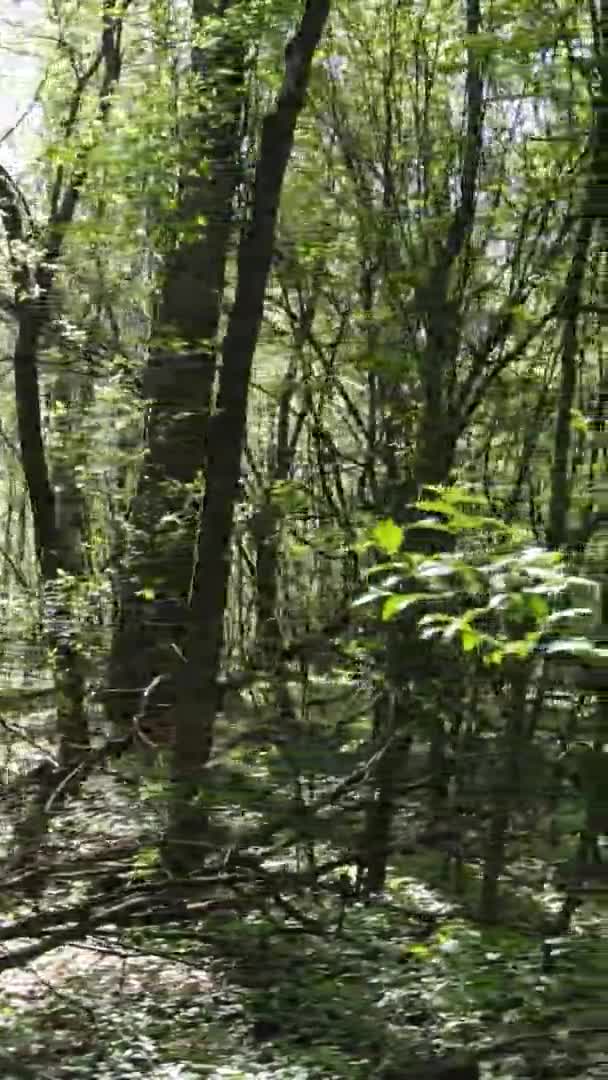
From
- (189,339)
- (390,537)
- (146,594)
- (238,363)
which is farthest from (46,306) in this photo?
(390,537)

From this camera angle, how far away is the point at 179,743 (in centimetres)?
95

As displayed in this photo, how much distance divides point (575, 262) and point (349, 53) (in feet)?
2.14

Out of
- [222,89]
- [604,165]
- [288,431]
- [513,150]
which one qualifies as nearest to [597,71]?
[604,165]

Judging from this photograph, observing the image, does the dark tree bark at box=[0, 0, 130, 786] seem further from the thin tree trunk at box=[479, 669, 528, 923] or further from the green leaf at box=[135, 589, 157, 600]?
the thin tree trunk at box=[479, 669, 528, 923]

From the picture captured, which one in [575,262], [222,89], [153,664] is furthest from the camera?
[222,89]

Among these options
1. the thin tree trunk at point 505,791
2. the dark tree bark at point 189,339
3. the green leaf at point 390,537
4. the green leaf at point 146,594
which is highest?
the dark tree bark at point 189,339

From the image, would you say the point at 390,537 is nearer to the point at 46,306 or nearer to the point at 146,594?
the point at 146,594

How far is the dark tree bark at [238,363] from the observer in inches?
42.4

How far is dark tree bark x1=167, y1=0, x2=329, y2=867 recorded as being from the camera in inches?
42.4

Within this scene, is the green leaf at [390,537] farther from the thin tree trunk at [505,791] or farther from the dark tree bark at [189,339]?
the dark tree bark at [189,339]

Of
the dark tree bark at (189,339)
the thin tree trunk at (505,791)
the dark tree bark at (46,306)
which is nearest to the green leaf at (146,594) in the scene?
the dark tree bark at (189,339)

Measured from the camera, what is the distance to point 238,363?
118cm

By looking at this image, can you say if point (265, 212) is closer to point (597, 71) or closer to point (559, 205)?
point (559, 205)

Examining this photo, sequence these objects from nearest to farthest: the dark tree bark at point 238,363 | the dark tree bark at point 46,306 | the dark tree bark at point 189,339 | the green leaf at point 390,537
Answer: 1. the green leaf at point 390,537
2. the dark tree bark at point 238,363
3. the dark tree bark at point 189,339
4. the dark tree bark at point 46,306
